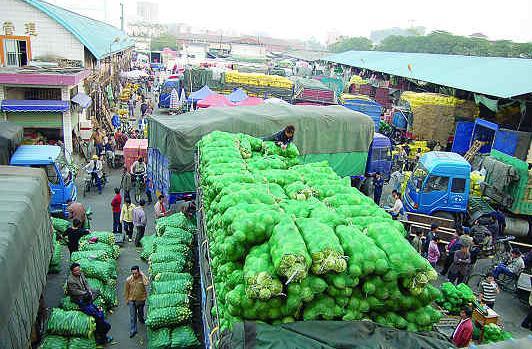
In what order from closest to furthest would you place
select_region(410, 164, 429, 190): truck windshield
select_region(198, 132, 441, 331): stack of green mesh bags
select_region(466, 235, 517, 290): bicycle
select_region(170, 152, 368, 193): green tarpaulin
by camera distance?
1. select_region(198, 132, 441, 331): stack of green mesh bags
2. select_region(466, 235, 517, 290): bicycle
3. select_region(410, 164, 429, 190): truck windshield
4. select_region(170, 152, 368, 193): green tarpaulin

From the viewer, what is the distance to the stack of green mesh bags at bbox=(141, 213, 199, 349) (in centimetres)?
740

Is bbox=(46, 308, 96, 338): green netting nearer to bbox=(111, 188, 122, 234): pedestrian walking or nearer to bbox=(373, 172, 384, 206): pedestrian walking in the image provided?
bbox=(111, 188, 122, 234): pedestrian walking

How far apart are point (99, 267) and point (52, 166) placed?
183 inches

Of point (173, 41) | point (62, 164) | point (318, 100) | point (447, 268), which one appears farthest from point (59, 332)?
point (173, 41)

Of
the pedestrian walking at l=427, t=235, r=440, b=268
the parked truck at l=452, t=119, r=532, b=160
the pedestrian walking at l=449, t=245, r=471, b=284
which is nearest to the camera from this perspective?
the pedestrian walking at l=449, t=245, r=471, b=284

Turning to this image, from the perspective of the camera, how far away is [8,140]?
1177 cm

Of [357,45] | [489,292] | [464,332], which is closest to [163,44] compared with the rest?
[357,45]

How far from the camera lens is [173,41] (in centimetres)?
10438

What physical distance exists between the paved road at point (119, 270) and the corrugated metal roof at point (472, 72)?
1609 centimetres

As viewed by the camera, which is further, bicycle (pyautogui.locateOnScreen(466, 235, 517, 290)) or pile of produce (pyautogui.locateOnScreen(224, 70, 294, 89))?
pile of produce (pyautogui.locateOnScreen(224, 70, 294, 89))

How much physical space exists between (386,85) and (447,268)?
3040 cm

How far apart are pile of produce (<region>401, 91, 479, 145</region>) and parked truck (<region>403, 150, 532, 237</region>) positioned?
10.7 m

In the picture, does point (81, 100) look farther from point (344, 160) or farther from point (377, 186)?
point (377, 186)

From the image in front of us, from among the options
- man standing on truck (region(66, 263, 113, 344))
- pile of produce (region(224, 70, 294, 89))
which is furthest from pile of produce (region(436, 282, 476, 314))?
pile of produce (region(224, 70, 294, 89))
